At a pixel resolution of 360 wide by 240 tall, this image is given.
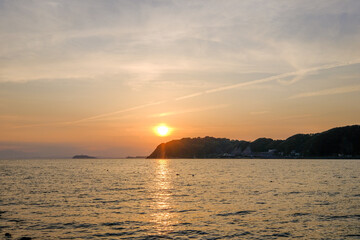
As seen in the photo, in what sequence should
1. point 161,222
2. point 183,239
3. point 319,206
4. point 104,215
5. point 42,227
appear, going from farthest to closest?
point 319,206, point 104,215, point 161,222, point 42,227, point 183,239

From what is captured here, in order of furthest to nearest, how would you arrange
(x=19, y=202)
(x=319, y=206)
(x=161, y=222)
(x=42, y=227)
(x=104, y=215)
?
(x=19, y=202) → (x=319, y=206) → (x=104, y=215) → (x=161, y=222) → (x=42, y=227)

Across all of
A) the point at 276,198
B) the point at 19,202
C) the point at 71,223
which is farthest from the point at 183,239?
the point at 19,202

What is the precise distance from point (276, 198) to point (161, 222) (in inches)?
1070

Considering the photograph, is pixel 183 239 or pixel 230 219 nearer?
pixel 183 239

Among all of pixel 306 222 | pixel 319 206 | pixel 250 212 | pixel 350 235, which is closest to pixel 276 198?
pixel 319 206

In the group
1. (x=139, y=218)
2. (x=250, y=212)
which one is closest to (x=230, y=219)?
(x=250, y=212)

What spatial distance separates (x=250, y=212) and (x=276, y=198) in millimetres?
15664

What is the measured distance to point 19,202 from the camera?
55250mm

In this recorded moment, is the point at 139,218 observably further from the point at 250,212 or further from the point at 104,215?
A: the point at 250,212

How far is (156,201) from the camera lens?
5653 cm

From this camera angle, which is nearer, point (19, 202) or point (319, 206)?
point (319, 206)

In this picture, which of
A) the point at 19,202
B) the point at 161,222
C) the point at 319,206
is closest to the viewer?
the point at 161,222

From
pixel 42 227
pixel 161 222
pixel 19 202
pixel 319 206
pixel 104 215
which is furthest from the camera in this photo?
pixel 19 202

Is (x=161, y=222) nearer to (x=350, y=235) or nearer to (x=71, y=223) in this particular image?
(x=71, y=223)
